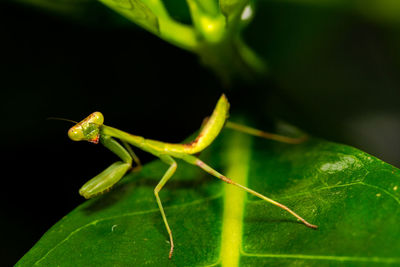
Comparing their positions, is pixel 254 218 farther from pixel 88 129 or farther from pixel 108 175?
pixel 88 129

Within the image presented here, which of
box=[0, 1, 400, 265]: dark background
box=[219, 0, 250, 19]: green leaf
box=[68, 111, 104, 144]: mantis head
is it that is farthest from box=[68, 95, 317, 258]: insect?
box=[219, 0, 250, 19]: green leaf

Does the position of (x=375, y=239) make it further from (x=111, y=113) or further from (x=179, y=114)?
(x=111, y=113)

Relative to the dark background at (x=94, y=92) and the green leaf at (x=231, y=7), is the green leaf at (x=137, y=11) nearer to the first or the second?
the green leaf at (x=231, y=7)

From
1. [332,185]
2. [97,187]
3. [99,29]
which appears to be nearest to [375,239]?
[332,185]

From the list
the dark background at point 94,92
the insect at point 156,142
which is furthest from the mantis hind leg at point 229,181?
the dark background at point 94,92

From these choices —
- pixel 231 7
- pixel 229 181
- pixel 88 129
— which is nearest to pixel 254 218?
pixel 229 181

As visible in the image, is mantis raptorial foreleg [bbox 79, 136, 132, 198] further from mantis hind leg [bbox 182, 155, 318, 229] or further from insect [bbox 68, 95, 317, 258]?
mantis hind leg [bbox 182, 155, 318, 229]
